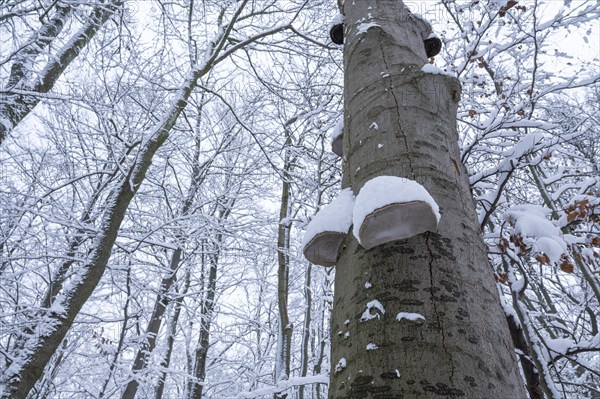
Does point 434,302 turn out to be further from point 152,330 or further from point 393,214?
point 152,330

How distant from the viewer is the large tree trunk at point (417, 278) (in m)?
0.72

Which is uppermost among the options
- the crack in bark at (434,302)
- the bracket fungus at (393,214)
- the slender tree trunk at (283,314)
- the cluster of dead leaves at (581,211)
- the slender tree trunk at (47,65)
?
the slender tree trunk at (47,65)

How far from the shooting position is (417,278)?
87 centimetres

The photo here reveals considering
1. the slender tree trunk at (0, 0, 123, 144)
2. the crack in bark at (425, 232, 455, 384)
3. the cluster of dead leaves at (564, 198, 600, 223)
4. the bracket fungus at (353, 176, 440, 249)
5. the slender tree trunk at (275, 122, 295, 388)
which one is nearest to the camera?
the crack in bark at (425, 232, 455, 384)

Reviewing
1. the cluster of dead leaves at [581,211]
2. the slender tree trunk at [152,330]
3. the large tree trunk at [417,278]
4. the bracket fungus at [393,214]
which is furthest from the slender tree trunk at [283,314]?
the bracket fungus at [393,214]

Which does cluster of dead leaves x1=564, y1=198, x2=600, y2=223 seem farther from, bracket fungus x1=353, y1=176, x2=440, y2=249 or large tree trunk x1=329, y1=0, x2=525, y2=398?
bracket fungus x1=353, y1=176, x2=440, y2=249

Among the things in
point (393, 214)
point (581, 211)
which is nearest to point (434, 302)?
point (393, 214)

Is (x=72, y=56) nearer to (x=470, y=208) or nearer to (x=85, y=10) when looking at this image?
(x=85, y=10)

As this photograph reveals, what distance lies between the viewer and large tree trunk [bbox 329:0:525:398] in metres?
0.72

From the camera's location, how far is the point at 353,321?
0.88m

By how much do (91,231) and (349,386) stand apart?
448 centimetres

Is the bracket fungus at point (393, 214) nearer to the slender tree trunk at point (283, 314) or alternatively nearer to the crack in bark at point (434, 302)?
the crack in bark at point (434, 302)

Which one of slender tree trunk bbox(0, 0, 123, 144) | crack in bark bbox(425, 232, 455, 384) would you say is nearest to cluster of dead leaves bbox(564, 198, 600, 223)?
crack in bark bbox(425, 232, 455, 384)

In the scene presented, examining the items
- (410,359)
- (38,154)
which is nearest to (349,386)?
(410,359)
